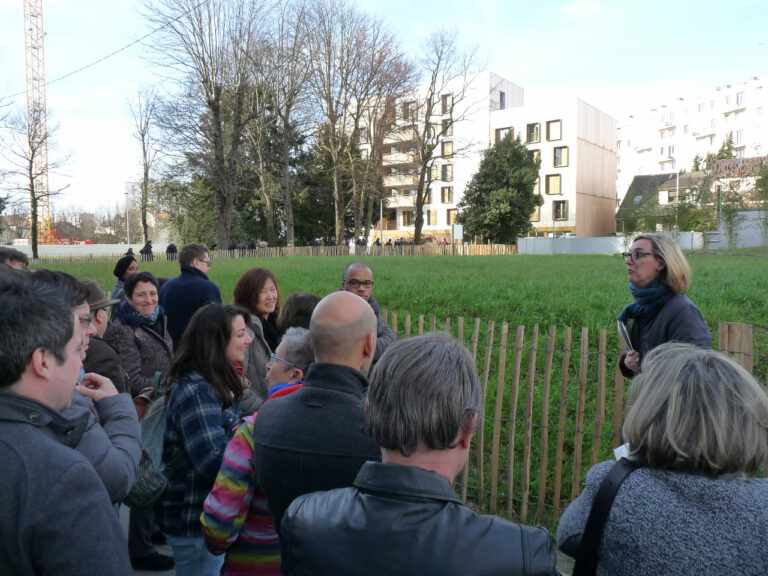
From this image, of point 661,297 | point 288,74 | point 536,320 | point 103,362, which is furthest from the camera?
point 288,74

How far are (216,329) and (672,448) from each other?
7.01ft

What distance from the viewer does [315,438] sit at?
1.90 metres

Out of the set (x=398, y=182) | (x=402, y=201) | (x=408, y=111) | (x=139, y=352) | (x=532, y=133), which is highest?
(x=532, y=133)

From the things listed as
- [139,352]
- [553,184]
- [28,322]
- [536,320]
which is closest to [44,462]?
[28,322]

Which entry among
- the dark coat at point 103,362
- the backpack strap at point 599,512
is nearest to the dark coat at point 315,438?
the backpack strap at point 599,512

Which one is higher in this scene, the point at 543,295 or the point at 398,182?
the point at 398,182

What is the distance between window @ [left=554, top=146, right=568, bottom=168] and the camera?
5891 centimetres

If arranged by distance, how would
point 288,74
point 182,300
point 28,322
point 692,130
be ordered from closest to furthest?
1. point 28,322
2. point 182,300
3. point 288,74
4. point 692,130

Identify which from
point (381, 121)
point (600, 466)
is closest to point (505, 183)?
point (381, 121)

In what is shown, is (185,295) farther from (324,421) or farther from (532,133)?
(532,133)

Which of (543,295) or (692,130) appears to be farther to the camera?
(692,130)

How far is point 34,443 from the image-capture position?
4.85 ft

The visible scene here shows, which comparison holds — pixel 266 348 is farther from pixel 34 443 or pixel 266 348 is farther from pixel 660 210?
pixel 660 210

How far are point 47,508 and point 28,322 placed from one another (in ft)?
1.66
